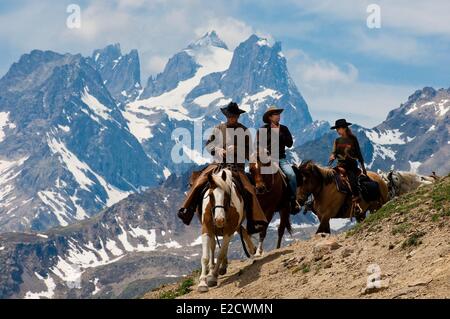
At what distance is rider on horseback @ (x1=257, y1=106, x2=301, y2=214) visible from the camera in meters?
25.9

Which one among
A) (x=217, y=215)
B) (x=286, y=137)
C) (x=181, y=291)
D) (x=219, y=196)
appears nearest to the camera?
(x=217, y=215)

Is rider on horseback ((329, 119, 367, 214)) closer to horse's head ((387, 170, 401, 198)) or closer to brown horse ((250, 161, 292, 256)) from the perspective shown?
brown horse ((250, 161, 292, 256))

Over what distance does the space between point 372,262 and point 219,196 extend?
16.0ft

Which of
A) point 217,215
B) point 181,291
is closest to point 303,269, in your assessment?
point 217,215

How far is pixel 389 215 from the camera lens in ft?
76.3

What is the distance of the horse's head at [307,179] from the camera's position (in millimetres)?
28181

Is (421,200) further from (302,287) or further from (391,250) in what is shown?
(302,287)

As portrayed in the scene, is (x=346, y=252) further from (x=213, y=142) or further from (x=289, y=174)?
(x=289, y=174)

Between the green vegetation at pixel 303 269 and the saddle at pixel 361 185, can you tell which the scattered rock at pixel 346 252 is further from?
the saddle at pixel 361 185

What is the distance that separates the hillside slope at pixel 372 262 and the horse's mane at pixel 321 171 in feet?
10.1

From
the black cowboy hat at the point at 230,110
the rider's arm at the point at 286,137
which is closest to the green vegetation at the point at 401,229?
the rider's arm at the point at 286,137

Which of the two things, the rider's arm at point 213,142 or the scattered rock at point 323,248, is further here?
the rider's arm at point 213,142

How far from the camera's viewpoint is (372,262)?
20.0 m
